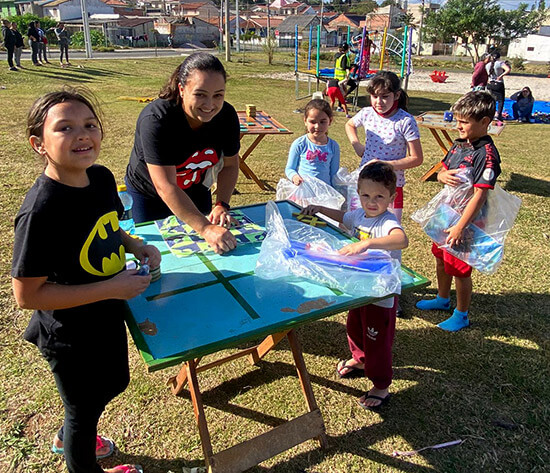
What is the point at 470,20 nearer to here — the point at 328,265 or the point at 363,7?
the point at 328,265

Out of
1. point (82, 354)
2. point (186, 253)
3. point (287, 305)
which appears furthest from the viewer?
point (186, 253)

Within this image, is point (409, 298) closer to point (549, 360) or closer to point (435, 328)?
point (435, 328)

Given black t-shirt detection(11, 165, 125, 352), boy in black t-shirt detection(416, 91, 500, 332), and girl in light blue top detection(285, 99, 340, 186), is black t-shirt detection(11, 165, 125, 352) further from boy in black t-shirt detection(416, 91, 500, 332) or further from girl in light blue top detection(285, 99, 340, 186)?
boy in black t-shirt detection(416, 91, 500, 332)

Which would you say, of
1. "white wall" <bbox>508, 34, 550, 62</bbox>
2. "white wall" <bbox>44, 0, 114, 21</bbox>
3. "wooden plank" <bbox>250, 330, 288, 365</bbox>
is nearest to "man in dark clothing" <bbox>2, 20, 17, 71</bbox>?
"wooden plank" <bbox>250, 330, 288, 365</bbox>

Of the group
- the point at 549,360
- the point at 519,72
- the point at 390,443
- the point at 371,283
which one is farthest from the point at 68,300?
the point at 519,72

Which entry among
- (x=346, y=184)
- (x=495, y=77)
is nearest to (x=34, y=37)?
(x=495, y=77)

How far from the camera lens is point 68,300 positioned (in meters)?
1.34

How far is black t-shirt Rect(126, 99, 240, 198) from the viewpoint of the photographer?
80.4 inches

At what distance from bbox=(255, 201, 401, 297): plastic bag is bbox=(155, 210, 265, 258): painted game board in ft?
0.66

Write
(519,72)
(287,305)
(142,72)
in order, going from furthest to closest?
(519,72), (142,72), (287,305)

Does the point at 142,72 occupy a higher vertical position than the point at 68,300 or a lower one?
higher

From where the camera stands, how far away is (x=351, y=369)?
2586 mm

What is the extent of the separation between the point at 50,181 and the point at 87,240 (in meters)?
0.21

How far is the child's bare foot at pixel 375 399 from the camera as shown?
2344 mm
